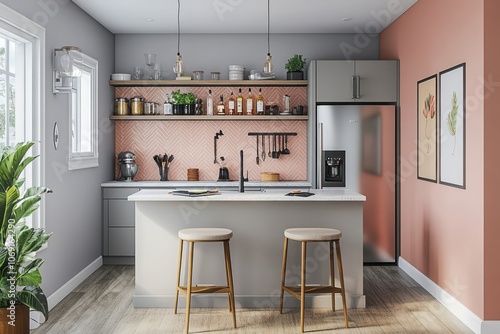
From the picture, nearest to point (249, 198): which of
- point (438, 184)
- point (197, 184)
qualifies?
point (438, 184)

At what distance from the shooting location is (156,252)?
460 centimetres

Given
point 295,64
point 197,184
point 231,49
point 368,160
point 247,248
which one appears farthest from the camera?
point 231,49

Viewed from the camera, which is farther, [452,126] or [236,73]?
[236,73]

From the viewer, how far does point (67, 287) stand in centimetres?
502

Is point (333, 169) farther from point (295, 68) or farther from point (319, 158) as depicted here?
point (295, 68)

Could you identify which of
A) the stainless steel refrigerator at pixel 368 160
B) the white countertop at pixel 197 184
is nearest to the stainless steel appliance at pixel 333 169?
the stainless steel refrigerator at pixel 368 160

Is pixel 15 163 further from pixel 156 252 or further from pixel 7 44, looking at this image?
pixel 156 252

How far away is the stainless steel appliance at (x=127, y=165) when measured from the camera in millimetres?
6582

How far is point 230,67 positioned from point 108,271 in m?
2.70


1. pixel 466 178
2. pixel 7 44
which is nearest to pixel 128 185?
pixel 7 44

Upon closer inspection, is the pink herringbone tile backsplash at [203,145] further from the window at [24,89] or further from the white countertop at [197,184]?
the window at [24,89]
